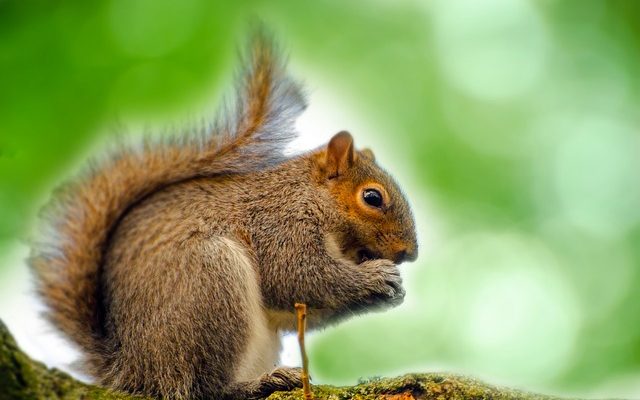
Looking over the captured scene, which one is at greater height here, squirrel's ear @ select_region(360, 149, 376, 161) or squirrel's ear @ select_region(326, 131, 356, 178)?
squirrel's ear @ select_region(360, 149, 376, 161)

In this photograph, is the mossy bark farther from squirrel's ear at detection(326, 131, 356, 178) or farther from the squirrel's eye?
squirrel's ear at detection(326, 131, 356, 178)

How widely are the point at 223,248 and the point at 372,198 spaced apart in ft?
3.03

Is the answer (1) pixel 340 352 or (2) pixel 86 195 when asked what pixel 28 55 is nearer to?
(2) pixel 86 195

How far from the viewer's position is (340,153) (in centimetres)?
403

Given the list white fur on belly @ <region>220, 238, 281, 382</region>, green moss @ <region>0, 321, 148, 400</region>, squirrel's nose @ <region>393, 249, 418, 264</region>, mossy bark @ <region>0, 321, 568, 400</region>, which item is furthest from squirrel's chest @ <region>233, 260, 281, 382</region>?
green moss @ <region>0, 321, 148, 400</region>

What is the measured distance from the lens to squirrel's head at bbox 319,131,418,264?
385 centimetres

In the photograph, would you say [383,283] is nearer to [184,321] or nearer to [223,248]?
[223,248]

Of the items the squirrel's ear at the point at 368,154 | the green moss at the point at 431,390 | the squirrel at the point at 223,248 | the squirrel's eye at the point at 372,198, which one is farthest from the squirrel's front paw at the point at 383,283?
the green moss at the point at 431,390

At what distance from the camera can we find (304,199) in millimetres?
3891

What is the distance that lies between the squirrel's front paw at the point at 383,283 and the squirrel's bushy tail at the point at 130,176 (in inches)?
27.9

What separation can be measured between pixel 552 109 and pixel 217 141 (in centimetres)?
443

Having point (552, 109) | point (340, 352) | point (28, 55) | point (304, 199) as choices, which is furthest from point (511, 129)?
point (28, 55)

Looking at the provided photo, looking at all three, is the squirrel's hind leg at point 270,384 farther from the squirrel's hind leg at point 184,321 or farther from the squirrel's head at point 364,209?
the squirrel's head at point 364,209

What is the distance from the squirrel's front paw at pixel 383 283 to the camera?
3627 millimetres
